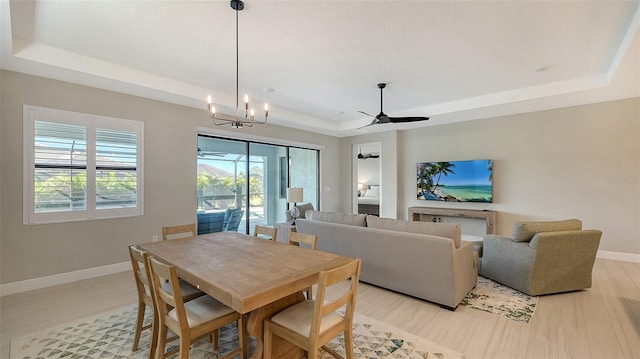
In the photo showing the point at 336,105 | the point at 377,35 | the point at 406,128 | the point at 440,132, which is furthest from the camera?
the point at 406,128

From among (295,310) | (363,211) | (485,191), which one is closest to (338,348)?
(295,310)

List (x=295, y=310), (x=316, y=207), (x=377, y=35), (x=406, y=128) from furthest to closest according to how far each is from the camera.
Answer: (x=316, y=207)
(x=406, y=128)
(x=377, y=35)
(x=295, y=310)

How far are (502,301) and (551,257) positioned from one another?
788mm

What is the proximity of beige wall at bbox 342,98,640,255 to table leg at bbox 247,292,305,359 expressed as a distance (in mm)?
5139

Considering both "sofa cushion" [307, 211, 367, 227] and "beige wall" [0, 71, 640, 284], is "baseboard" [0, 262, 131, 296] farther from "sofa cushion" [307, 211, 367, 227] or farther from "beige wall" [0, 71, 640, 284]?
"sofa cushion" [307, 211, 367, 227]

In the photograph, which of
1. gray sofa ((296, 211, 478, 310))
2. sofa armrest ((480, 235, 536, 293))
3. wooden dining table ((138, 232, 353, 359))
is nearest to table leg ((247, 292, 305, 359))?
wooden dining table ((138, 232, 353, 359))

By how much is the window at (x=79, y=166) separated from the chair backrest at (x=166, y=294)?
112 inches

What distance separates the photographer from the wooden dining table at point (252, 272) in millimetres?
1602

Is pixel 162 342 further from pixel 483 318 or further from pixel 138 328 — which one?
pixel 483 318

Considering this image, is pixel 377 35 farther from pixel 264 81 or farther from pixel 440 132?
pixel 440 132

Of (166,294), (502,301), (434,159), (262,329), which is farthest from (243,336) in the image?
(434,159)

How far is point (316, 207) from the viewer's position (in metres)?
7.48

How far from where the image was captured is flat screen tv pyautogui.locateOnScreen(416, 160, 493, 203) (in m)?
5.68

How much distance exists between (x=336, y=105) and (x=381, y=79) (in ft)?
4.92
